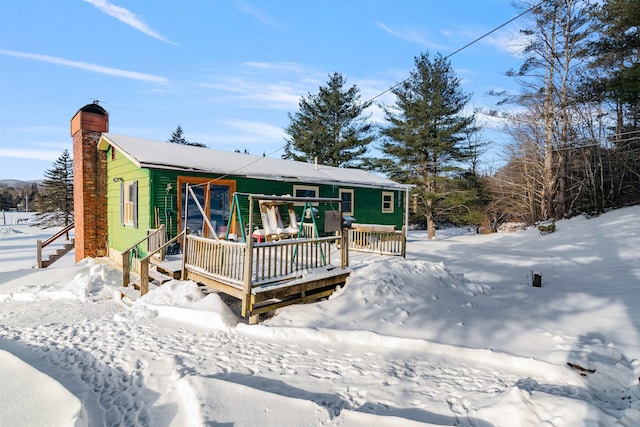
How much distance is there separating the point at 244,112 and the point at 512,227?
17.0 m

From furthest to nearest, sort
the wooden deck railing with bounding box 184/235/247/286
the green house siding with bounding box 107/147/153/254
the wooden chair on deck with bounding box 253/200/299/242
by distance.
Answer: the green house siding with bounding box 107/147/153/254
the wooden chair on deck with bounding box 253/200/299/242
the wooden deck railing with bounding box 184/235/247/286

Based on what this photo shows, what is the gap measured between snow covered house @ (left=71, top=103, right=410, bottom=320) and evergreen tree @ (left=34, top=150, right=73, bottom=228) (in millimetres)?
22907

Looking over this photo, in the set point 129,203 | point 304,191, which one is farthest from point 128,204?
point 304,191

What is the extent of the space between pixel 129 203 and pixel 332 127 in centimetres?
1933

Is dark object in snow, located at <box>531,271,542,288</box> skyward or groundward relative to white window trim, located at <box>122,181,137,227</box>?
groundward

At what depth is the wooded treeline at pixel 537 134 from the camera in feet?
50.7

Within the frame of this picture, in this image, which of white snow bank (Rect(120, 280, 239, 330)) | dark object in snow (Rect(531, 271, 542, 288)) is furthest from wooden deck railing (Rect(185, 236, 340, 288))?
dark object in snow (Rect(531, 271, 542, 288))

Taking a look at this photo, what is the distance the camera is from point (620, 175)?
634 inches

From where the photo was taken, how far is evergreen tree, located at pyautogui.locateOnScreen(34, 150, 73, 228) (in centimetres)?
3048

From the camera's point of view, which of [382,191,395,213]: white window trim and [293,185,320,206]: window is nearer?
[293,185,320,206]: window

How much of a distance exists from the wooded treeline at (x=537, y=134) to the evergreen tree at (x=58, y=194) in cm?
2302

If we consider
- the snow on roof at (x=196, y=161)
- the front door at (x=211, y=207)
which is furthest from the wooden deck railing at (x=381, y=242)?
the front door at (x=211, y=207)

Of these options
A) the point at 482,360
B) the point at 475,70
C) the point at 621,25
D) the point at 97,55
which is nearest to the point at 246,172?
the point at 97,55

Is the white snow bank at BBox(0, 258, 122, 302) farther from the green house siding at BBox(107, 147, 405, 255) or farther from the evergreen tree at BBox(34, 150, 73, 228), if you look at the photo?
the evergreen tree at BBox(34, 150, 73, 228)
